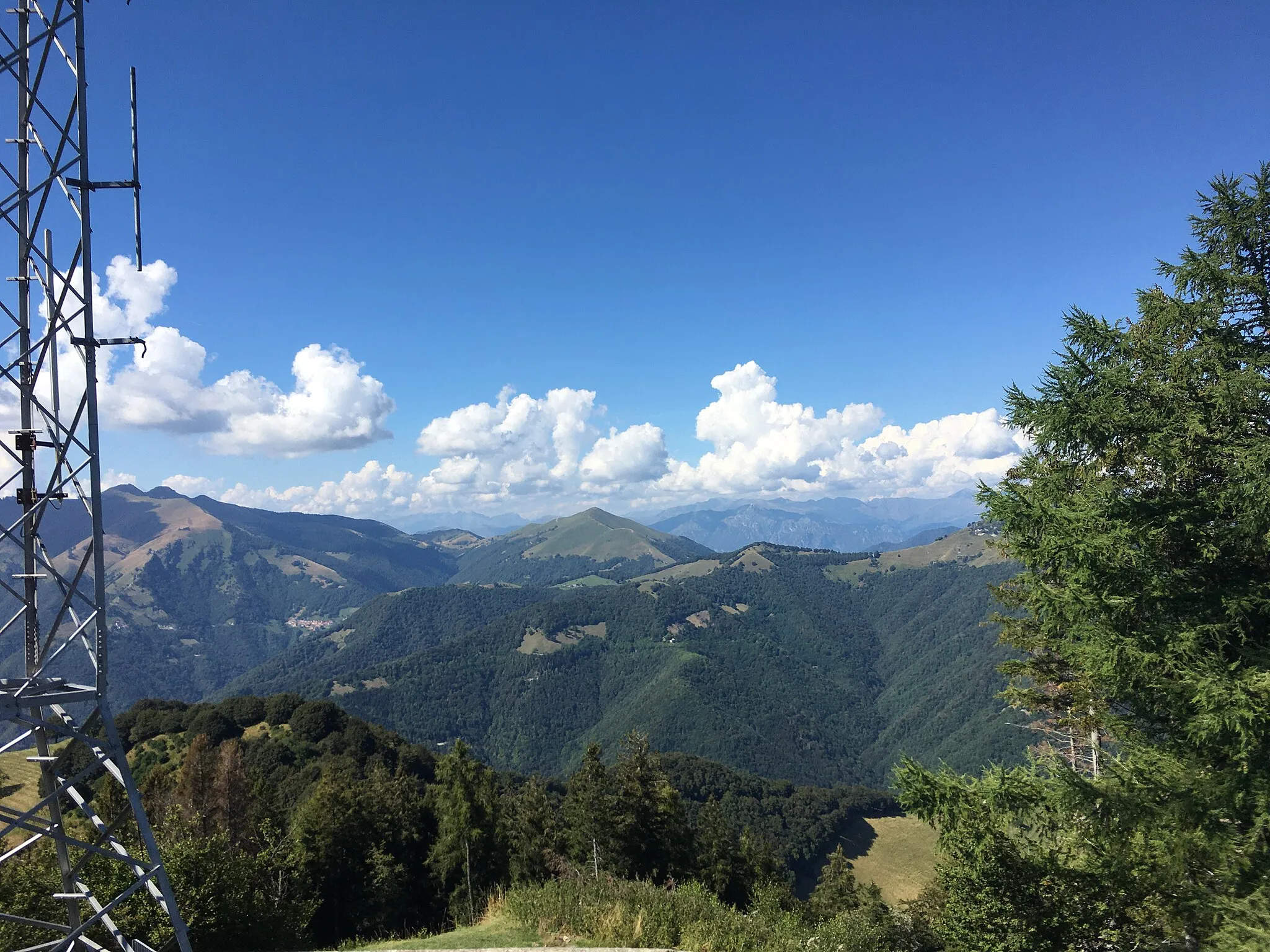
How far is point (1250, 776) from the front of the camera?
25.3 ft

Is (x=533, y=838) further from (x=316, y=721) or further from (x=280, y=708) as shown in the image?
(x=280, y=708)

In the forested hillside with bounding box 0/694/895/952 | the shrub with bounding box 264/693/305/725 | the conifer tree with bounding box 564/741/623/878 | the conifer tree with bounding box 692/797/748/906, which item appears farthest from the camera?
the shrub with bounding box 264/693/305/725

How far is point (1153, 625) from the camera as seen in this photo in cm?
860

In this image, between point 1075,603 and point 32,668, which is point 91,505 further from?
point 1075,603

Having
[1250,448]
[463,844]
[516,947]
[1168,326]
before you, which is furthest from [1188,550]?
[463,844]

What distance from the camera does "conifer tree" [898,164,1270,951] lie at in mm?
7941

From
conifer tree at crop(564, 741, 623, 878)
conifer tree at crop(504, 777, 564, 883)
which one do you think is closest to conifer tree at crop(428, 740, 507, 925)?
conifer tree at crop(504, 777, 564, 883)

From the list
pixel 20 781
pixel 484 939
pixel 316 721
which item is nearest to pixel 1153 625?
pixel 484 939

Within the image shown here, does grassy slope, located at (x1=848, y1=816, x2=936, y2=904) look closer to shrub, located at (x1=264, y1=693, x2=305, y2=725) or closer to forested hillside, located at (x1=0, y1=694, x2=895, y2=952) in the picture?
forested hillside, located at (x1=0, y1=694, x2=895, y2=952)

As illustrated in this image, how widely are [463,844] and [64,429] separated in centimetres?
2970

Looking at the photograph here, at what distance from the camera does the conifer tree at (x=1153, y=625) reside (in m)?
7.94

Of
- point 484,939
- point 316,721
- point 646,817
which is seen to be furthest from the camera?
point 316,721

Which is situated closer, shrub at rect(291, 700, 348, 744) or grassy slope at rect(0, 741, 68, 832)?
grassy slope at rect(0, 741, 68, 832)

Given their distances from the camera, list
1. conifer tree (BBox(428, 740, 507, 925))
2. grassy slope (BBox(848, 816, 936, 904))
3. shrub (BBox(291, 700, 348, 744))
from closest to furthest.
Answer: conifer tree (BBox(428, 740, 507, 925)), shrub (BBox(291, 700, 348, 744)), grassy slope (BBox(848, 816, 936, 904))
